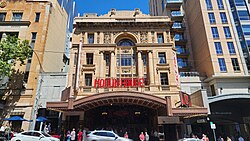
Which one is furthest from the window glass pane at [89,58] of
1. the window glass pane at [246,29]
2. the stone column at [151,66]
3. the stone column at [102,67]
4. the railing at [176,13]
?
the window glass pane at [246,29]

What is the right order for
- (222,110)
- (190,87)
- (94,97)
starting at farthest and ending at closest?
1. (190,87)
2. (222,110)
3. (94,97)

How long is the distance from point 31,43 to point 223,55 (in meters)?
32.0

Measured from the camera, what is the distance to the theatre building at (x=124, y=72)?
22234 millimetres

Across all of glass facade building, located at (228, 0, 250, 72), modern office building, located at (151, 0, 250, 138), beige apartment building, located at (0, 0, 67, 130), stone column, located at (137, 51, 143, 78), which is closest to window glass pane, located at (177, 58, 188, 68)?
modern office building, located at (151, 0, 250, 138)

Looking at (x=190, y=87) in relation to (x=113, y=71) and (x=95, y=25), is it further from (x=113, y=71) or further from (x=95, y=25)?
(x=95, y=25)

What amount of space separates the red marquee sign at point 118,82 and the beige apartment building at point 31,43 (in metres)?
9.03

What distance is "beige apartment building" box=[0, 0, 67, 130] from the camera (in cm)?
2258

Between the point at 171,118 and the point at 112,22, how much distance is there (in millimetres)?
16891

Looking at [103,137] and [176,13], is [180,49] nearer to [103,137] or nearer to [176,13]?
[176,13]

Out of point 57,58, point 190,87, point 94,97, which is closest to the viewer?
point 94,97

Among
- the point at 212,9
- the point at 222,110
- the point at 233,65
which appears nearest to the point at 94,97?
the point at 222,110

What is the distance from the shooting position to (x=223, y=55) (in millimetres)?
29359

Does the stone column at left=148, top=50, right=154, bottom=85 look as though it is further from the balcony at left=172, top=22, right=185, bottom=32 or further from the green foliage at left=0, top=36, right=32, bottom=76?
the green foliage at left=0, top=36, right=32, bottom=76

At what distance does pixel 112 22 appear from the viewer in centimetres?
2688
